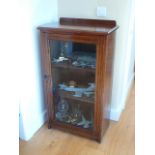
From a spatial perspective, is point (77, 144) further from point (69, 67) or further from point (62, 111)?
point (69, 67)

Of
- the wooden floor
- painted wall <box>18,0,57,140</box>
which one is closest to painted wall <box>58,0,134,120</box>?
painted wall <box>18,0,57,140</box>

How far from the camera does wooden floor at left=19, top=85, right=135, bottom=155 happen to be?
181cm

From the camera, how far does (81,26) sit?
1825 millimetres

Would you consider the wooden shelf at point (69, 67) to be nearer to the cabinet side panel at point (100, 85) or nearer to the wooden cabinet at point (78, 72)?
the wooden cabinet at point (78, 72)

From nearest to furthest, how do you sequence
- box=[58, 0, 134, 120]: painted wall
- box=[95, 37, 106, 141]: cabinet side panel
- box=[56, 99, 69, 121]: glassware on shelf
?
box=[95, 37, 106, 141]: cabinet side panel
box=[58, 0, 134, 120]: painted wall
box=[56, 99, 69, 121]: glassware on shelf

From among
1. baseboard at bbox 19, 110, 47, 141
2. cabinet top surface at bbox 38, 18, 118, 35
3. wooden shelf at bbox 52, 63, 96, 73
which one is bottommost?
baseboard at bbox 19, 110, 47, 141

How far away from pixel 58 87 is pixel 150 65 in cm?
120

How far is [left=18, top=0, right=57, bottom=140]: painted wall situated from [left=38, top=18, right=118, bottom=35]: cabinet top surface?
4.7 inches

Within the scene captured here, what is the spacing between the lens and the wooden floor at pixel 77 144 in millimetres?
1809

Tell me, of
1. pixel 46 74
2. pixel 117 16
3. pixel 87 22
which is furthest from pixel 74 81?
pixel 117 16

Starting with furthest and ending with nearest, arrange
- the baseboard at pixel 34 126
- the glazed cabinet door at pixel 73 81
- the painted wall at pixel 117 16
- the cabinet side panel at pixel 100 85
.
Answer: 1. the baseboard at pixel 34 126
2. the painted wall at pixel 117 16
3. the glazed cabinet door at pixel 73 81
4. the cabinet side panel at pixel 100 85

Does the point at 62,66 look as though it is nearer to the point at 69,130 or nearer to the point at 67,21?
the point at 67,21

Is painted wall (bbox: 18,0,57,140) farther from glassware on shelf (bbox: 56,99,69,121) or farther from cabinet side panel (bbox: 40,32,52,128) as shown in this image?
glassware on shelf (bbox: 56,99,69,121)

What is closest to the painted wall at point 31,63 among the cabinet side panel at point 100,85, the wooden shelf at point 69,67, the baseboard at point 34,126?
the baseboard at point 34,126
